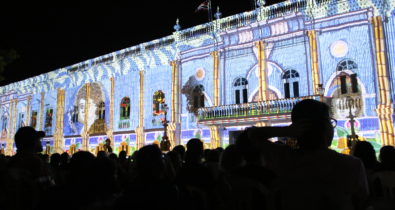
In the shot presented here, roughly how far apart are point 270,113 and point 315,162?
14.5 meters

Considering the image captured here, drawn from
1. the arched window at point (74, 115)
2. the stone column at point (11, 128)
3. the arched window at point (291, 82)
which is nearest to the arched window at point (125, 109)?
the arched window at point (74, 115)

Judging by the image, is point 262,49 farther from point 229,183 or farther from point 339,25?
point 229,183

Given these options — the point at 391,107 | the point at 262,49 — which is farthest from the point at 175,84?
the point at 391,107

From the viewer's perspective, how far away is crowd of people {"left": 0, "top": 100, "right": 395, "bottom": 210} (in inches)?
76.7

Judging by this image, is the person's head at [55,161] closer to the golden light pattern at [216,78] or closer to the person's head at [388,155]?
the person's head at [388,155]

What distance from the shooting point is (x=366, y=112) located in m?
14.5

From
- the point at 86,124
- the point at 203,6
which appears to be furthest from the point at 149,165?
the point at 86,124

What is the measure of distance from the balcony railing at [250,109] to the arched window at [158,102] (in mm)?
3689

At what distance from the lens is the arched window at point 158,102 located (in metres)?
21.0

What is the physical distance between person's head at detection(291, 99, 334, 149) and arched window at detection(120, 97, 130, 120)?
21133mm

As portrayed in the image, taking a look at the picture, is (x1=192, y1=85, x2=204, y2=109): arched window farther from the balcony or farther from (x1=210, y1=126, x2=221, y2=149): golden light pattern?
(x1=210, y1=126, x2=221, y2=149): golden light pattern

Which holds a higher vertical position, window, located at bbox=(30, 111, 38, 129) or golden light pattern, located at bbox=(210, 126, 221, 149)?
window, located at bbox=(30, 111, 38, 129)

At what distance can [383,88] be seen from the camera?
14.2m

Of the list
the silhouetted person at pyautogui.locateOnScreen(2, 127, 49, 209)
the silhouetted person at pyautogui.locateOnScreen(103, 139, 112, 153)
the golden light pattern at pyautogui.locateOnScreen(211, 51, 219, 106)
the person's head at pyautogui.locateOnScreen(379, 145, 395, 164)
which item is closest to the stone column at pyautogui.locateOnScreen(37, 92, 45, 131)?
the silhouetted person at pyautogui.locateOnScreen(103, 139, 112, 153)
